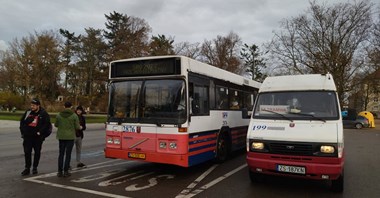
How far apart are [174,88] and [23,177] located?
4205mm

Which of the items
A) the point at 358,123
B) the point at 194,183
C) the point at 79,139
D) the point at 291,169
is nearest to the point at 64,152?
the point at 79,139

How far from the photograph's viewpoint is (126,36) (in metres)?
56.8

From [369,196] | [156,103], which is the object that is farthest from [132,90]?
[369,196]

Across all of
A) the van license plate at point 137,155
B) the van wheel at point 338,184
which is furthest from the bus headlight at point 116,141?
the van wheel at point 338,184

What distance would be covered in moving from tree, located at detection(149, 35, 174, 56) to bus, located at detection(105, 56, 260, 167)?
134ft

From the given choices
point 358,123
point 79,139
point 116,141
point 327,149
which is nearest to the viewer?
point 327,149

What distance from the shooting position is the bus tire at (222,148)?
9.75 metres

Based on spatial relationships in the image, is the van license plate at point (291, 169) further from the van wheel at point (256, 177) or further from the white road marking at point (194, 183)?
the white road marking at point (194, 183)

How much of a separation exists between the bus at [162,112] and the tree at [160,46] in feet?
134

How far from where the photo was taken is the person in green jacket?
8.15 metres

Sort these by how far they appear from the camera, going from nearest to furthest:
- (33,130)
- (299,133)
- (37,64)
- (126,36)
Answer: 1. (299,133)
2. (33,130)
3. (37,64)
4. (126,36)

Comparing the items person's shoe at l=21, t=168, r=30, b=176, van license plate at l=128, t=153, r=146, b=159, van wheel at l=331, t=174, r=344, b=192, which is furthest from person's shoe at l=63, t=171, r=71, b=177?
van wheel at l=331, t=174, r=344, b=192

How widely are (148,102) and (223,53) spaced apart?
5369cm

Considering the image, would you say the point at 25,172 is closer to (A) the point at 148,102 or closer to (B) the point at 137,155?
(B) the point at 137,155
